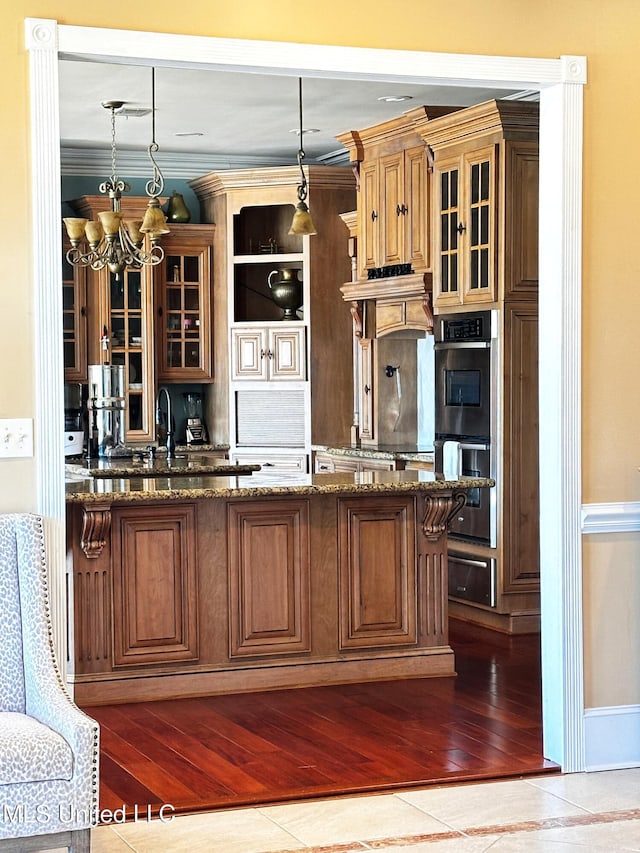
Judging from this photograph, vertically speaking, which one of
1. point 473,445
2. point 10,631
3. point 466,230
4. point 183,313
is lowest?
point 10,631

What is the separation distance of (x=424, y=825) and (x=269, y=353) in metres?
5.55

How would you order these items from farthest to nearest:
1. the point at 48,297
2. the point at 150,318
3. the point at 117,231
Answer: the point at 150,318, the point at 117,231, the point at 48,297

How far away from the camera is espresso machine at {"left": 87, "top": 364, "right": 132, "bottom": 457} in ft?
27.5

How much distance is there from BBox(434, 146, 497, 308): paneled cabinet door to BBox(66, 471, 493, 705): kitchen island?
4.67 ft

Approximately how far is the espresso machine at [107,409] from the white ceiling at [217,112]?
1.60m

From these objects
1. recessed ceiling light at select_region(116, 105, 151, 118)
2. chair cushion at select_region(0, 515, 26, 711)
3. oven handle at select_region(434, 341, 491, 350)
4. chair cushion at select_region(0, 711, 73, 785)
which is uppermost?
recessed ceiling light at select_region(116, 105, 151, 118)

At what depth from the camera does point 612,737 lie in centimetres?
438

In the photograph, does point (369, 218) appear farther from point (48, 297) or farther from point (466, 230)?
point (48, 297)

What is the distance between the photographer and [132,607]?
5410mm

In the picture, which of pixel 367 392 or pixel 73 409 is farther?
pixel 73 409

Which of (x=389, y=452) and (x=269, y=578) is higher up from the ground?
(x=389, y=452)

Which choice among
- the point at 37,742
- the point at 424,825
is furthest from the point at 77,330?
the point at 37,742

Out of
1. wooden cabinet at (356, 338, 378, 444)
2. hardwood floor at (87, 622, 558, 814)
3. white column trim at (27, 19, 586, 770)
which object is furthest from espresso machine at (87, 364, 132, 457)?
white column trim at (27, 19, 586, 770)

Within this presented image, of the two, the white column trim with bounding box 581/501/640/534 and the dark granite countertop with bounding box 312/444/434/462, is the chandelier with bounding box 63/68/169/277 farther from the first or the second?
the white column trim with bounding box 581/501/640/534
